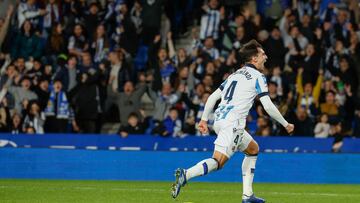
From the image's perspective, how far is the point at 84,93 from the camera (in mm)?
23078

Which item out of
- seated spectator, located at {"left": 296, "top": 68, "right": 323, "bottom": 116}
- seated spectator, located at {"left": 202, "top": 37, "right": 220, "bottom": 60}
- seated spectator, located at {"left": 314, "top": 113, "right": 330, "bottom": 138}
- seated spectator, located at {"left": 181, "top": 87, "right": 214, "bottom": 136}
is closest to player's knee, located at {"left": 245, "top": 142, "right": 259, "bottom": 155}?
seated spectator, located at {"left": 181, "top": 87, "right": 214, "bottom": 136}

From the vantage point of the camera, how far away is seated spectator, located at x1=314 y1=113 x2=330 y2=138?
22359mm

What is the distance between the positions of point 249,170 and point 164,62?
11.1m

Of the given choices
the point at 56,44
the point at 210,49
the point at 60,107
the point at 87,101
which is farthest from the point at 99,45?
the point at 210,49

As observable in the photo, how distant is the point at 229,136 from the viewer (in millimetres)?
12625

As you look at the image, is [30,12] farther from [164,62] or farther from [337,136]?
[337,136]

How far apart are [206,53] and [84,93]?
129 inches

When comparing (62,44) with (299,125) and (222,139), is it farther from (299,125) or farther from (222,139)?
(222,139)

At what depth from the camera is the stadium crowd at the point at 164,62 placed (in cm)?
2283

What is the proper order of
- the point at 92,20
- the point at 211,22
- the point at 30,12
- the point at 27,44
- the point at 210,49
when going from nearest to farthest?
the point at 210,49
the point at 27,44
the point at 211,22
the point at 30,12
the point at 92,20

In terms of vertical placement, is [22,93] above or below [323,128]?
above

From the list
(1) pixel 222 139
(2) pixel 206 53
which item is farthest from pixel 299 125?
(1) pixel 222 139

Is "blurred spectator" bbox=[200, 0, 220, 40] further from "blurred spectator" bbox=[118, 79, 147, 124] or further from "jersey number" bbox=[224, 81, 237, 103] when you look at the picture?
"jersey number" bbox=[224, 81, 237, 103]

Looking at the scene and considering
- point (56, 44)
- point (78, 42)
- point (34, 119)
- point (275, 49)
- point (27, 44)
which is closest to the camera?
point (34, 119)
